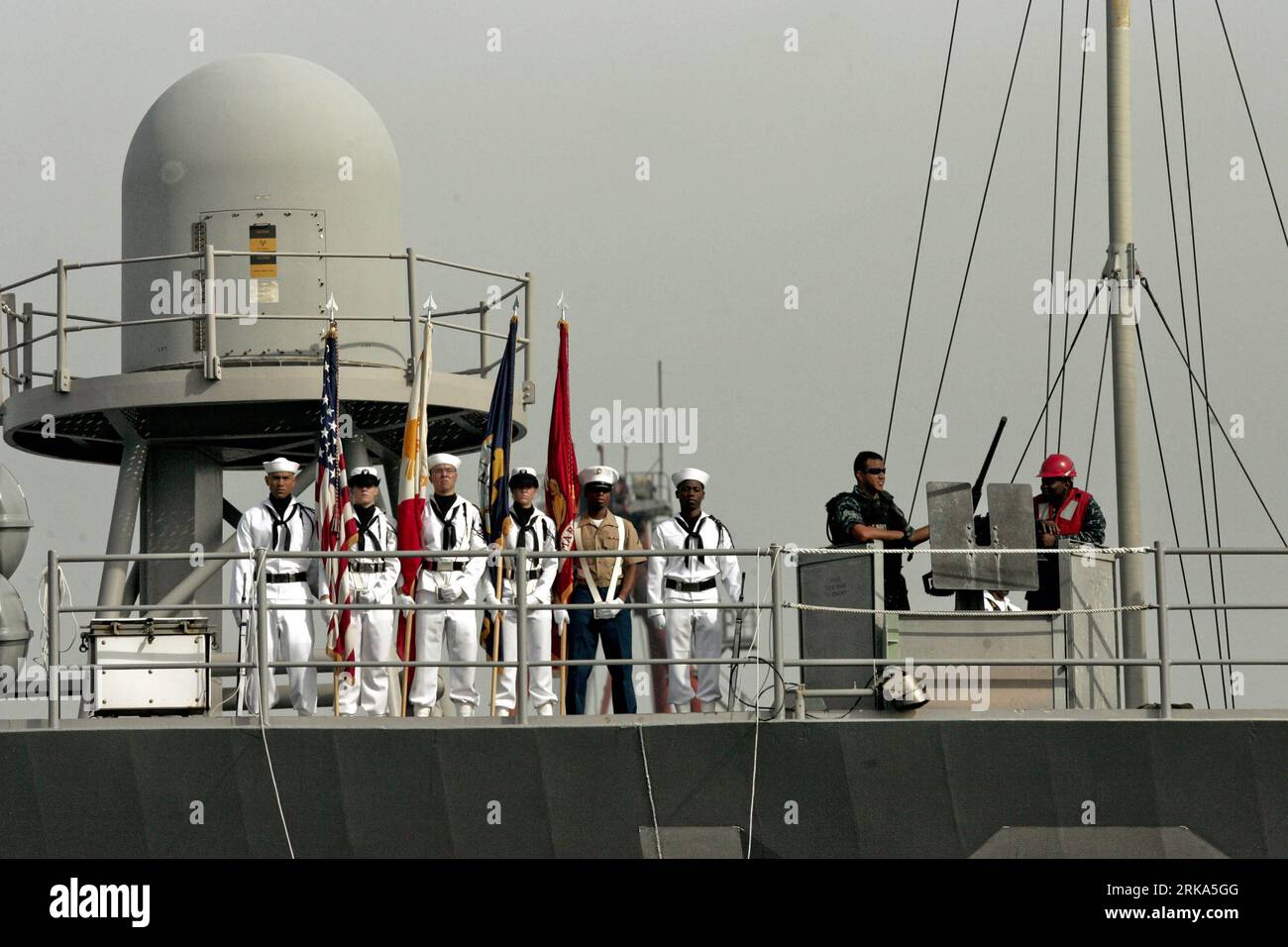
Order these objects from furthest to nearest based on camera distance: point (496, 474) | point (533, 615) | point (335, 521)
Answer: point (496, 474) < point (335, 521) < point (533, 615)

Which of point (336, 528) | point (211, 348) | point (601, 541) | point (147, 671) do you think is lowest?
point (147, 671)

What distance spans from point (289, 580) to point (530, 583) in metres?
1.72

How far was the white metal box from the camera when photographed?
12.6 meters

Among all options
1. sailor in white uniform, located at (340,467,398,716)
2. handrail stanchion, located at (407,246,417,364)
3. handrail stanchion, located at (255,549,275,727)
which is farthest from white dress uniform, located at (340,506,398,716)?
handrail stanchion, located at (407,246,417,364)

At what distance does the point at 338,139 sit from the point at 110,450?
3.73 metres

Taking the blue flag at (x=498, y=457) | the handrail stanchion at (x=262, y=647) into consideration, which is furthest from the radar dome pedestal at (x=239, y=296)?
the handrail stanchion at (x=262, y=647)

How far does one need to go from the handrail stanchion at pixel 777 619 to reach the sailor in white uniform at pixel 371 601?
2.92m

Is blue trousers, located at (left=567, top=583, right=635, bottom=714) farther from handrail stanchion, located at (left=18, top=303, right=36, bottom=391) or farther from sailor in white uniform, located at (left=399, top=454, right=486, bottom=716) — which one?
handrail stanchion, located at (left=18, top=303, right=36, bottom=391)

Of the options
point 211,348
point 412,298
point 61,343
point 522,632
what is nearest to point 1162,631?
point 522,632

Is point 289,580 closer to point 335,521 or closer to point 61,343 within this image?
point 335,521

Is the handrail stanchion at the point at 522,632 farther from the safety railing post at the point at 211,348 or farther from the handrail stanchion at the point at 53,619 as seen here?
the safety railing post at the point at 211,348

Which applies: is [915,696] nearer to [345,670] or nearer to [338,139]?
[345,670]

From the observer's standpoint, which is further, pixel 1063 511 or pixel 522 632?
pixel 1063 511

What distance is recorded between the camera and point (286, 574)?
44.8ft
